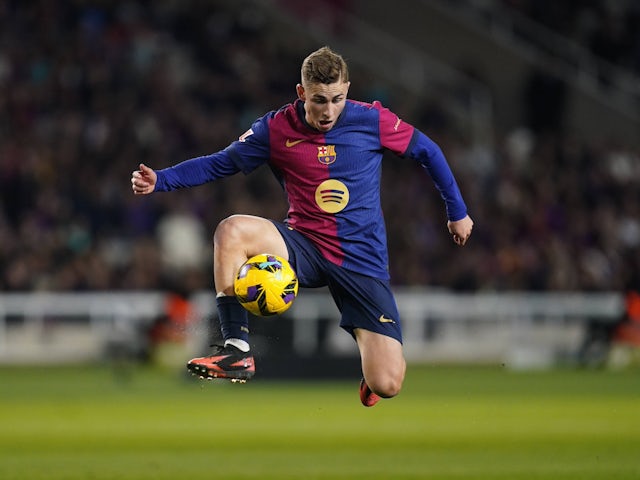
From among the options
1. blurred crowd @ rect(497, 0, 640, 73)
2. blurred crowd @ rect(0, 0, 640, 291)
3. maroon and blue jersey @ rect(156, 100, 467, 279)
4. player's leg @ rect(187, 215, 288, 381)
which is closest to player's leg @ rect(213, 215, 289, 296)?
player's leg @ rect(187, 215, 288, 381)

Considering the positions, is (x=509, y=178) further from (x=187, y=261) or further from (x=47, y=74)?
(x=47, y=74)

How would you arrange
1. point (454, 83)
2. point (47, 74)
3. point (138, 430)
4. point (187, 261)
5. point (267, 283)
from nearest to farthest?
point (267, 283) → point (138, 430) → point (187, 261) → point (47, 74) → point (454, 83)

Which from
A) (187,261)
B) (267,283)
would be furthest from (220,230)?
(187,261)

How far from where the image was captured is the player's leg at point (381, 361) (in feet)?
32.6

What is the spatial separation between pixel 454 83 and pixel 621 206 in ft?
15.2

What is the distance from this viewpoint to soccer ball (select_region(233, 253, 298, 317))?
9062mm

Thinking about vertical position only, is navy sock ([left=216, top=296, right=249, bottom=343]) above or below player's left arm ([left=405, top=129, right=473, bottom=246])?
below

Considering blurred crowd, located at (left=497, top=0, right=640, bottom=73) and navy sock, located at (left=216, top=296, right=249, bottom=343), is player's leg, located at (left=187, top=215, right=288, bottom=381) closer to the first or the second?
navy sock, located at (left=216, top=296, right=249, bottom=343)

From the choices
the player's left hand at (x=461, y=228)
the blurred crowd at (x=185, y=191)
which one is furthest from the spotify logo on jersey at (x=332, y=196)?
the blurred crowd at (x=185, y=191)

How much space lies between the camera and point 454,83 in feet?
92.3

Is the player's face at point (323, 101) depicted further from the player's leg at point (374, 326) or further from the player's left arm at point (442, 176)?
the player's leg at point (374, 326)

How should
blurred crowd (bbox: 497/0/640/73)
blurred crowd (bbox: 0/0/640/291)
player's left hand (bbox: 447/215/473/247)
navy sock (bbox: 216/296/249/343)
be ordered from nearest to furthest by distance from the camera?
navy sock (bbox: 216/296/249/343) < player's left hand (bbox: 447/215/473/247) < blurred crowd (bbox: 0/0/640/291) < blurred crowd (bbox: 497/0/640/73)

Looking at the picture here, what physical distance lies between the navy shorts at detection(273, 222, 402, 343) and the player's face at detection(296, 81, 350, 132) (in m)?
0.75

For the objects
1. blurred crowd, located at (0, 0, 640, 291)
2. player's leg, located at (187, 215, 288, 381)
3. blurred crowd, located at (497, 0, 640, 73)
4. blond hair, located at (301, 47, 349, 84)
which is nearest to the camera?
blond hair, located at (301, 47, 349, 84)
